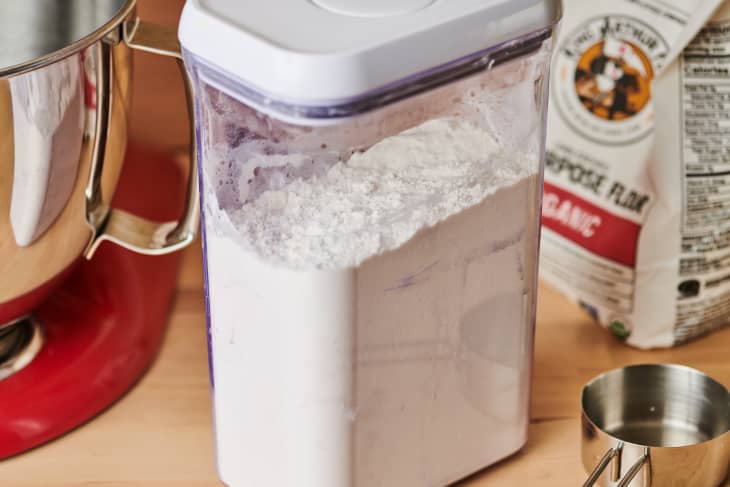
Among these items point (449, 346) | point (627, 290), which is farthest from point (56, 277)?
point (627, 290)

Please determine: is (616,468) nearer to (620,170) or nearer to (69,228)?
(620,170)

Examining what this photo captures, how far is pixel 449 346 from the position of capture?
58 cm

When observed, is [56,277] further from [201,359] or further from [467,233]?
[467,233]

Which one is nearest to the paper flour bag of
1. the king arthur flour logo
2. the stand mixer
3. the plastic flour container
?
the king arthur flour logo

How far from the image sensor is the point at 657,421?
27.0 inches

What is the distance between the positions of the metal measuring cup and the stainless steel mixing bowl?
251 millimetres

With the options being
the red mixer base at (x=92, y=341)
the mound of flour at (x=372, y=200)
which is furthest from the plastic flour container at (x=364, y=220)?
the red mixer base at (x=92, y=341)

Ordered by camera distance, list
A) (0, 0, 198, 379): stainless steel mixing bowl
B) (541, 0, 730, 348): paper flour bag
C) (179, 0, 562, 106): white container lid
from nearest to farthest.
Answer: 1. (179, 0, 562, 106): white container lid
2. (0, 0, 198, 379): stainless steel mixing bowl
3. (541, 0, 730, 348): paper flour bag

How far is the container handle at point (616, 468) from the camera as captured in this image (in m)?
0.60

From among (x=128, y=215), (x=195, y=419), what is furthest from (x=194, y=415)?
(x=128, y=215)

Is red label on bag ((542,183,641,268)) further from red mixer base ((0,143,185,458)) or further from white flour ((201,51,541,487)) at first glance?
red mixer base ((0,143,185,458))

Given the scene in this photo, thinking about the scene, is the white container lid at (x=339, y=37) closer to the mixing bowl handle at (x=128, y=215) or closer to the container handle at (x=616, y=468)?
the mixing bowl handle at (x=128, y=215)

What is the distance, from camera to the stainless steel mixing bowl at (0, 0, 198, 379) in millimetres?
577

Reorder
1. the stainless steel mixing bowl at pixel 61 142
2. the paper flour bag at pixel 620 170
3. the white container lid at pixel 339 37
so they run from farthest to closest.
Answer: the paper flour bag at pixel 620 170 < the stainless steel mixing bowl at pixel 61 142 < the white container lid at pixel 339 37
